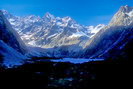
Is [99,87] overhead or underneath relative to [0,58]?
underneath

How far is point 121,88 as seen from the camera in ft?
211

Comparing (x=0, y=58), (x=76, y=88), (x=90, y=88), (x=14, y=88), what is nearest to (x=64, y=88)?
(x=76, y=88)

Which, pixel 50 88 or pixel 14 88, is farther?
pixel 50 88

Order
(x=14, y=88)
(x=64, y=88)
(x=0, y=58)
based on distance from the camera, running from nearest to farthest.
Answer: (x=14, y=88)
(x=64, y=88)
(x=0, y=58)

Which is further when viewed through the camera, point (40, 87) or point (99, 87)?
point (40, 87)

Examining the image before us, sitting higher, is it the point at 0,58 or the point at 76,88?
the point at 0,58

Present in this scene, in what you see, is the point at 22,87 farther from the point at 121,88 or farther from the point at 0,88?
the point at 121,88

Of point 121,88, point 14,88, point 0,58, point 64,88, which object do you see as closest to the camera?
point 121,88

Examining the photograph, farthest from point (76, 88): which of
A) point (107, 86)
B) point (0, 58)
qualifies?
point (0, 58)

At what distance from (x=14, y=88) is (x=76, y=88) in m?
18.0

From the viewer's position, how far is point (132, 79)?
7644 centimetres

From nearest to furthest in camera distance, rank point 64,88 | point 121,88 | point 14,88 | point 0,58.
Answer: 1. point 121,88
2. point 14,88
3. point 64,88
4. point 0,58

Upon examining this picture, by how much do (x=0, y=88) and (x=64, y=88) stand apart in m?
18.5

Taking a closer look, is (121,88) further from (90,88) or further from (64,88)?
(64,88)
